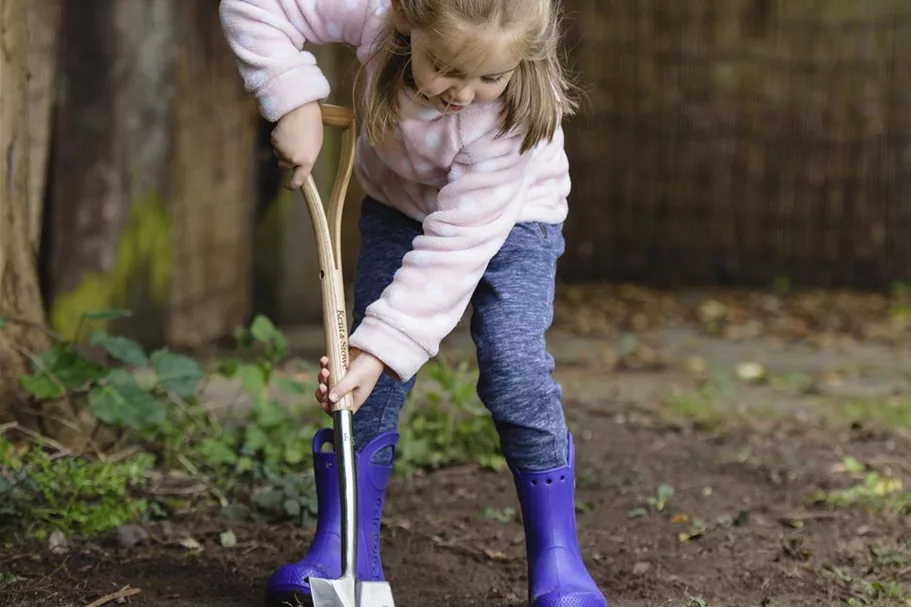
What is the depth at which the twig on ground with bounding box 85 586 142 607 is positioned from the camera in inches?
87.3

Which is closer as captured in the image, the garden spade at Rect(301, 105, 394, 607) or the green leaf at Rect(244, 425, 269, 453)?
the garden spade at Rect(301, 105, 394, 607)

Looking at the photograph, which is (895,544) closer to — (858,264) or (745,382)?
(745,382)

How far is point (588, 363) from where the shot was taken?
15.6 feet

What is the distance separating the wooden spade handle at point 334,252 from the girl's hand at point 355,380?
0.04 ft

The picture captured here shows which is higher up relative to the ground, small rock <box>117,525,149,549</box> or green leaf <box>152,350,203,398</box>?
green leaf <box>152,350,203,398</box>

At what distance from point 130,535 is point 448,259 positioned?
38.4 inches

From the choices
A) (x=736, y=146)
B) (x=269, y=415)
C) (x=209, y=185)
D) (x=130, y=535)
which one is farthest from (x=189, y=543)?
(x=736, y=146)

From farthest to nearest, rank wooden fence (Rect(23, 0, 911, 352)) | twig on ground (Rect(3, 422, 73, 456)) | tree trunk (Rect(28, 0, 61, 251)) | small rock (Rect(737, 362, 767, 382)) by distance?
wooden fence (Rect(23, 0, 911, 352)), small rock (Rect(737, 362, 767, 382)), tree trunk (Rect(28, 0, 61, 251)), twig on ground (Rect(3, 422, 73, 456))

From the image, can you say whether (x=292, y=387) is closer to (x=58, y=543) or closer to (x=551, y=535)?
(x=58, y=543)

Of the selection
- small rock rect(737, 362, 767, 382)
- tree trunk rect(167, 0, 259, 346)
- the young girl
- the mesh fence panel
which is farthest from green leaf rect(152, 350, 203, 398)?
the mesh fence panel

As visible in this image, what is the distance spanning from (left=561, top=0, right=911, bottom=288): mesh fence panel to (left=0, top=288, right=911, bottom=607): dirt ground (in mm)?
2253

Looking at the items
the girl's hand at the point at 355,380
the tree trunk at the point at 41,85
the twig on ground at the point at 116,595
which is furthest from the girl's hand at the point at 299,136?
the tree trunk at the point at 41,85

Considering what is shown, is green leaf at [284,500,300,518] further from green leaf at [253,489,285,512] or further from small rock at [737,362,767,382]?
small rock at [737,362,767,382]

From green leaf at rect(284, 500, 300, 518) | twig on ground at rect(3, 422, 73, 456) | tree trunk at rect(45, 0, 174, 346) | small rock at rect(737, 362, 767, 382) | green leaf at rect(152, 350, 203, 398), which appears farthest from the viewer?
small rock at rect(737, 362, 767, 382)
